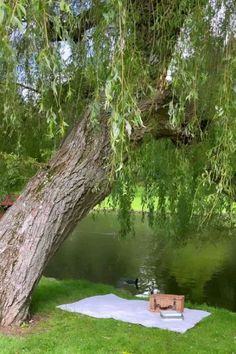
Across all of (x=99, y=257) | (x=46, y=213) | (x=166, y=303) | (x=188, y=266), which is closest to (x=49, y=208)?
(x=46, y=213)

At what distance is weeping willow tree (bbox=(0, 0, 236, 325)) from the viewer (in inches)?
109

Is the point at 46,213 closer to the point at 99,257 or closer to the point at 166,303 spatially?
the point at 166,303

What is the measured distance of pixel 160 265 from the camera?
10359mm

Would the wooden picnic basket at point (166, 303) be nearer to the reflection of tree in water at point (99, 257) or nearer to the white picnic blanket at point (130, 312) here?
the white picnic blanket at point (130, 312)

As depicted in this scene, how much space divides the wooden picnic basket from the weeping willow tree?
985 mm

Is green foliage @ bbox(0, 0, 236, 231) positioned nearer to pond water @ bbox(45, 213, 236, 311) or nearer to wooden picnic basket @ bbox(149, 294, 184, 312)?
wooden picnic basket @ bbox(149, 294, 184, 312)

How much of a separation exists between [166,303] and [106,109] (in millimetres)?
2266

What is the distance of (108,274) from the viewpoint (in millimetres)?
9750

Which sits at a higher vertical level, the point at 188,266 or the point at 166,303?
the point at 166,303

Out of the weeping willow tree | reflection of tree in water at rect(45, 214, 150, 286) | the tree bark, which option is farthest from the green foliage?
reflection of tree in water at rect(45, 214, 150, 286)

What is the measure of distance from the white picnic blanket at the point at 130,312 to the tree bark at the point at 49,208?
0.69 metres

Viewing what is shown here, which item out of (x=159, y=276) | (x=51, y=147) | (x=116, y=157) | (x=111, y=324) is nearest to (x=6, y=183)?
(x=51, y=147)

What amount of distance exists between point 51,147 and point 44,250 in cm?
163

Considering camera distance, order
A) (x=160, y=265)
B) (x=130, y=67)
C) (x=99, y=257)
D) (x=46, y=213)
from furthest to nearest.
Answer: (x=99, y=257)
(x=160, y=265)
(x=46, y=213)
(x=130, y=67)
